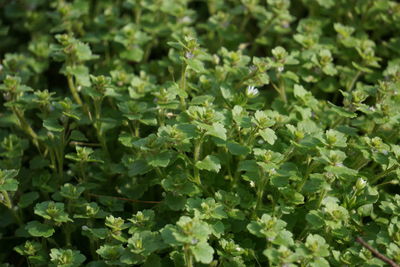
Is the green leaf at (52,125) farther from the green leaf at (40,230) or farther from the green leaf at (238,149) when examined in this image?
the green leaf at (238,149)

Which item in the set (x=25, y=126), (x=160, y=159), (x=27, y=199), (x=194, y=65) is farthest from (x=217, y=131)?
(x=25, y=126)

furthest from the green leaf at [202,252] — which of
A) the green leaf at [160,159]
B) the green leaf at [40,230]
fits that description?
the green leaf at [40,230]

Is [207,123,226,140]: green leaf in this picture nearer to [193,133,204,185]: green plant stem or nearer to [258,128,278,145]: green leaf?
[193,133,204,185]: green plant stem

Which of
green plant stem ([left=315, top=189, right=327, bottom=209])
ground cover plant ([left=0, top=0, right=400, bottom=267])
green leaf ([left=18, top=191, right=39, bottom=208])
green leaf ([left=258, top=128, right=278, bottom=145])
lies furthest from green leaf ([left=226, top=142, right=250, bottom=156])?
green leaf ([left=18, top=191, right=39, bottom=208])

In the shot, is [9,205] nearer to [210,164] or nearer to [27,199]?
[27,199]

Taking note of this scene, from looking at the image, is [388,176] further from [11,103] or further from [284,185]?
[11,103]

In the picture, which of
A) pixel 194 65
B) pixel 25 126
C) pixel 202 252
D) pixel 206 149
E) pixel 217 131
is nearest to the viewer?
pixel 202 252

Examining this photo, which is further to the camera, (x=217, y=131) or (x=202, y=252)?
(x=217, y=131)
